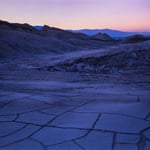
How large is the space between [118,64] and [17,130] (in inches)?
298

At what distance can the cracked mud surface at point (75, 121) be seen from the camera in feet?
10.2

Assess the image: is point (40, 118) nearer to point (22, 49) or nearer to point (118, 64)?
point (118, 64)

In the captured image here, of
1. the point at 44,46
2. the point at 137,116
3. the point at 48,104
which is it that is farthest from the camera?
the point at 44,46

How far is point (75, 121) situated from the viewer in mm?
3752

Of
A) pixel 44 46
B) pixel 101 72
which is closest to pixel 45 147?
pixel 101 72

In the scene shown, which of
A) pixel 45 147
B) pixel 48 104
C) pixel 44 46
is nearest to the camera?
pixel 45 147

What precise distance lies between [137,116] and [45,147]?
1.36 m

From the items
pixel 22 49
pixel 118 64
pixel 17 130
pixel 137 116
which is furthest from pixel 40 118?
pixel 22 49

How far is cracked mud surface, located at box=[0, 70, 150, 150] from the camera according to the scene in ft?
10.2

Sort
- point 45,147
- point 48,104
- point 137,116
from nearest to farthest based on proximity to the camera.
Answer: point 45,147, point 137,116, point 48,104

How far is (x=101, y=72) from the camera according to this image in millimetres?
9820

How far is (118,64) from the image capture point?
35.1 ft

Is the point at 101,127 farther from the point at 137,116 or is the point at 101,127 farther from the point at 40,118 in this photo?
the point at 40,118

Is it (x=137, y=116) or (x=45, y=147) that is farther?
(x=137, y=116)
